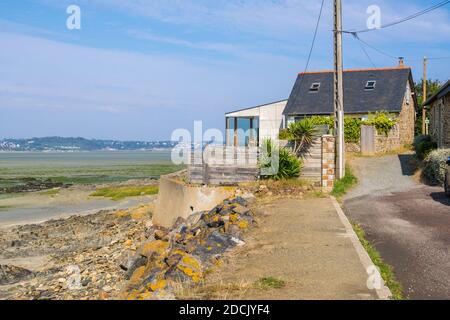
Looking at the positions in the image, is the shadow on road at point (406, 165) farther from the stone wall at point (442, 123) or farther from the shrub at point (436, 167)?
the shrub at point (436, 167)

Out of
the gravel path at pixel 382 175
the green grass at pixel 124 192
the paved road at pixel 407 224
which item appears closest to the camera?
the paved road at pixel 407 224

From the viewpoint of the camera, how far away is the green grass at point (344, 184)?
1841 cm

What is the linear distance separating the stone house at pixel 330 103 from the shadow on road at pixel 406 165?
6508 millimetres

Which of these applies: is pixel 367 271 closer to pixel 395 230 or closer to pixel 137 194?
pixel 395 230

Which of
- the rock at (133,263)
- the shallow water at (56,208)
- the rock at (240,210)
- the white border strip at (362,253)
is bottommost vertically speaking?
the shallow water at (56,208)

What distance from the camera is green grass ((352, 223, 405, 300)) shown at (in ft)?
23.4

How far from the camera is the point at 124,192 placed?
3938 cm

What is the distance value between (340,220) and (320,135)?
21.8ft

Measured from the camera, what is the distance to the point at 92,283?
40.5 ft

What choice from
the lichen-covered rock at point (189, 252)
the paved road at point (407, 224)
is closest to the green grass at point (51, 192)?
the lichen-covered rock at point (189, 252)

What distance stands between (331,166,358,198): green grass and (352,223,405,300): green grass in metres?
6.88

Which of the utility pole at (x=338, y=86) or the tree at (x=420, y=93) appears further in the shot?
the tree at (x=420, y=93)

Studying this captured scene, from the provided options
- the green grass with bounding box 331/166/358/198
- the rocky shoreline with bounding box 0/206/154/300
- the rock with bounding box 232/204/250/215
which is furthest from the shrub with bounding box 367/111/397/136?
the rock with bounding box 232/204/250/215

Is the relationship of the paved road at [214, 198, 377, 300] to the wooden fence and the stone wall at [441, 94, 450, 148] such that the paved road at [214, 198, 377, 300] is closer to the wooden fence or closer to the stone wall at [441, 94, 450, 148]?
the wooden fence
